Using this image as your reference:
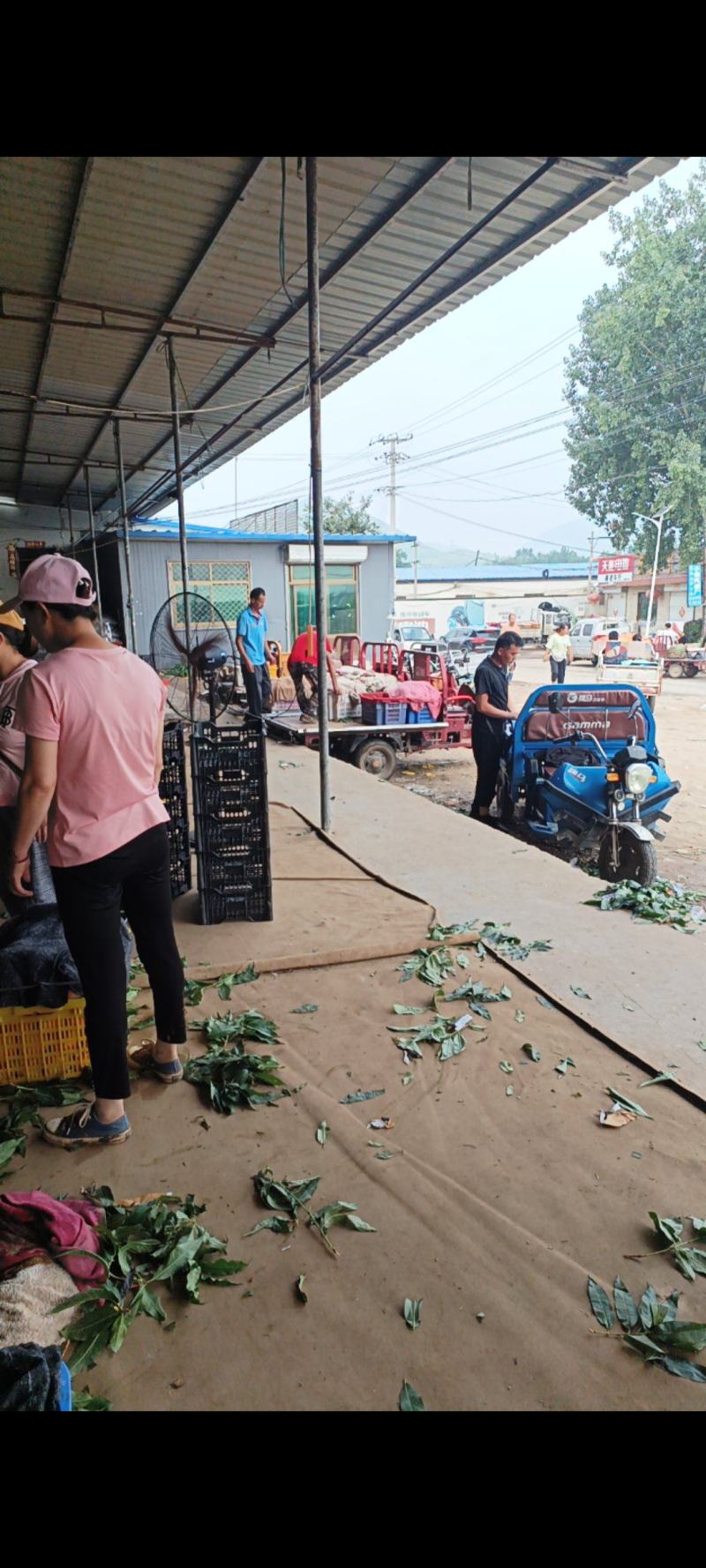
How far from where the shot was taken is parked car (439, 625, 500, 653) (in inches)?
1462

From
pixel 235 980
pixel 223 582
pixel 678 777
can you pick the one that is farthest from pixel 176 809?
pixel 223 582

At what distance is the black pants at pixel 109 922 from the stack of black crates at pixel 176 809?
203cm

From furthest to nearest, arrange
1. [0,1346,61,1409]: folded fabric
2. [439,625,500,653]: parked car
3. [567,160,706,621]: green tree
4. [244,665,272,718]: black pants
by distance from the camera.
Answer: [439,625,500,653]: parked car
[567,160,706,621]: green tree
[244,665,272,718]: black pants
[0,1346,61,1409]: folded fabric

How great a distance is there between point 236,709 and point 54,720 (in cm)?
1004

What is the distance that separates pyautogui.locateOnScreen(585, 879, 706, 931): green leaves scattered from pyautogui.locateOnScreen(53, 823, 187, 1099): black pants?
2.69 meters

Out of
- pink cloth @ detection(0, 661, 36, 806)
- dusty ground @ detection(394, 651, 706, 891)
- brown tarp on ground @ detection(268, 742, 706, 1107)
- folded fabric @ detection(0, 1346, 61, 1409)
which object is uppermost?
pink cloth @ detection(0, 661, 36, 806)

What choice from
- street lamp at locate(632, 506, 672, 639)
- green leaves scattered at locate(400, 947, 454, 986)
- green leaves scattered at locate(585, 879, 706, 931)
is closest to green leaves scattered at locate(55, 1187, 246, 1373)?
green leaves scattered at locate(400, 947, 454, 986)

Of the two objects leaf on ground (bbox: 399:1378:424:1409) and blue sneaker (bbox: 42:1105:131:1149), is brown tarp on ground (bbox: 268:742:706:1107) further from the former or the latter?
blue sneaker (bbox: 42:1105:131:1149)

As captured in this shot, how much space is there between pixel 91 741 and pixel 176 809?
2.47m

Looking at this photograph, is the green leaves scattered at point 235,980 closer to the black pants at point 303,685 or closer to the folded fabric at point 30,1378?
the folded fabric at point 30,1378

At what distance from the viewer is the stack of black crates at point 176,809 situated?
4746 millimetres
